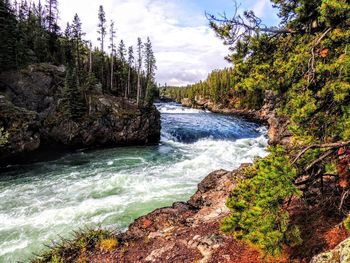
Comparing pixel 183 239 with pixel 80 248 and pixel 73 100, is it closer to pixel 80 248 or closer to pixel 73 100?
pixel 80 248

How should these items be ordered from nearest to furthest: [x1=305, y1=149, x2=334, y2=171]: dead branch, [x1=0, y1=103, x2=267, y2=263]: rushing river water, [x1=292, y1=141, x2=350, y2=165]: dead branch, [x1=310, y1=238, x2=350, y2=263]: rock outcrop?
[x1=310, y1=238, x2=350, y2=263]: rock outcrop, [x1=292, y1=141, x2=350, y2=165]: dead branch, [x1=305, y1=149, x2=334, y2=171]: dead branch, [x1=0, y1=103, x2=267, y2=263]: rushing river water

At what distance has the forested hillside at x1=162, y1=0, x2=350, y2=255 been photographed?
4.70 m

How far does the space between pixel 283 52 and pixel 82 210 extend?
37.1ft

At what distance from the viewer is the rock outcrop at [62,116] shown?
27.7m

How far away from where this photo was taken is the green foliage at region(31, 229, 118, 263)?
8219 millimetres

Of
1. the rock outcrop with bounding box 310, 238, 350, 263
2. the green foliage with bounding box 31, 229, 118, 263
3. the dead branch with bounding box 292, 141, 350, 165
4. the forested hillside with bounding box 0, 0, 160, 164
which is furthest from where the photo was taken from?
the forested hillside with bounding box 0, 0, 160, 164

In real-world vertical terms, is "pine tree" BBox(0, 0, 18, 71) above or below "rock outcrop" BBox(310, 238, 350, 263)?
above

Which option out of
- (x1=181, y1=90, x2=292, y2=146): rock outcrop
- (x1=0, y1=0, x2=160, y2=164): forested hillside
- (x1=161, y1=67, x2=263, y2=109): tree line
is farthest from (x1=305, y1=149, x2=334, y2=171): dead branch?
(x1=161, y1=67, x2=263, y2=109): tree line

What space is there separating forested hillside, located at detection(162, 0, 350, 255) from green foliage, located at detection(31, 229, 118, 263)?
4.78m

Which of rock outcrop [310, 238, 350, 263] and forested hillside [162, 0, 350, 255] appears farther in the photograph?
forested hillside [162, 0, 350, 255]

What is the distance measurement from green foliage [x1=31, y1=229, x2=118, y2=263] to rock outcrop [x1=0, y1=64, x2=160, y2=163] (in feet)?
57.1

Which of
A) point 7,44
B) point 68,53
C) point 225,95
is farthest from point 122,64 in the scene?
point 225,95

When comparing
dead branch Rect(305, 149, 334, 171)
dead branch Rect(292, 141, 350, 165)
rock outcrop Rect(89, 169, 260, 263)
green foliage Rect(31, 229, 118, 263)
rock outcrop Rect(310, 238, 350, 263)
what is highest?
dead branch Rect(292, 141, 350, 165)

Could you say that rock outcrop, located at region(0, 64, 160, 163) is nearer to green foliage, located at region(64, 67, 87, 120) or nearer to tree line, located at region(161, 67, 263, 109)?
green foliage, located at region(64, 67, 87, 120)
